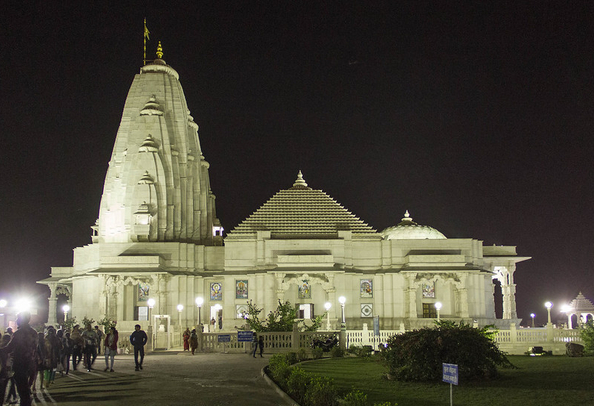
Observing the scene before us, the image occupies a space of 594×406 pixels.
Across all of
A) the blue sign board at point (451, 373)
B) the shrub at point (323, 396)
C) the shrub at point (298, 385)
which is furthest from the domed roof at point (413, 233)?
the blue sign board at point (451, 373)

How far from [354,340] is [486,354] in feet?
48.6

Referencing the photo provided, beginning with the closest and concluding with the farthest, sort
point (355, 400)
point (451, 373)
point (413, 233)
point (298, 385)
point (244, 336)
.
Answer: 1. point (451, 373)
2. point (355, 400)
3. point (298, 385)
4. point (244, 336)
5. point (413, 233)

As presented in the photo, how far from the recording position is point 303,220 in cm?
5450

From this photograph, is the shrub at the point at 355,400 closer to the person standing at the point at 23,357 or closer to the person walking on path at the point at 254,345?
the person standing at the point at 23,357

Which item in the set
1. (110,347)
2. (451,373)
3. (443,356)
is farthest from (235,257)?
(451,373)

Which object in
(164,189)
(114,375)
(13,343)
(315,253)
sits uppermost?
(164,189)

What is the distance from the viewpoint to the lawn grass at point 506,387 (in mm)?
15930

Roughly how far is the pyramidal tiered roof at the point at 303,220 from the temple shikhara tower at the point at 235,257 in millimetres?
84

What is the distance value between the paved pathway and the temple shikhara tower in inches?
873

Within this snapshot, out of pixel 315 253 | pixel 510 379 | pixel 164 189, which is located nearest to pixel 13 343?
pixel 510 379

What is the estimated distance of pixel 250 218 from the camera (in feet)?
180

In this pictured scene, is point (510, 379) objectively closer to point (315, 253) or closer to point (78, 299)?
point (315, 253)

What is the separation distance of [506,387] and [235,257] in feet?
118

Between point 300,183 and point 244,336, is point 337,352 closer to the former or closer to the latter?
point 244,336
